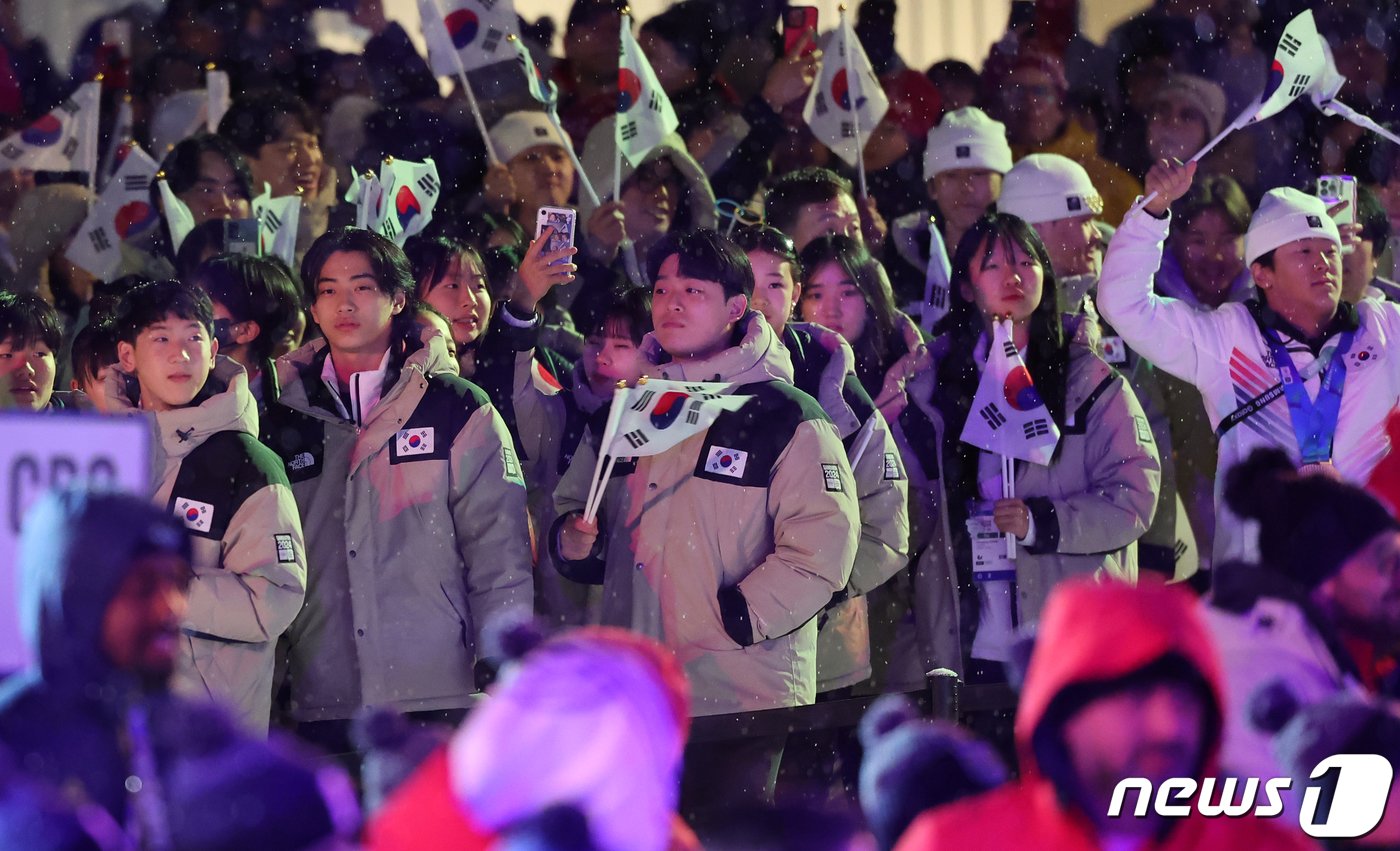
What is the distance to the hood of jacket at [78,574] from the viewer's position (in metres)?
2.48

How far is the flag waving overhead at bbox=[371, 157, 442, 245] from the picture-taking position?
6.47 m

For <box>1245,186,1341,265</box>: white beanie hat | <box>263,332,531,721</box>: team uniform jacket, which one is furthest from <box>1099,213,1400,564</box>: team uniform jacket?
<box>263,332,531,721</box>: team uniform jacket

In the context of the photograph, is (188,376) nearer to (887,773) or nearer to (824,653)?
(824,653)

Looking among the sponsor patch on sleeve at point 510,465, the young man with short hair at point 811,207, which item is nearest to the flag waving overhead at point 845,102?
the young man with short hair at point 811,207

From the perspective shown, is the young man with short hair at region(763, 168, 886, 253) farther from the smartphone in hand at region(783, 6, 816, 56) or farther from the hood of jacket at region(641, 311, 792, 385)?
the smartphone in hand at region(783, 6, 816, 56)

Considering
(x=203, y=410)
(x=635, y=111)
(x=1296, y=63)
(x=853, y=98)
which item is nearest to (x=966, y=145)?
(x=853, y=98)

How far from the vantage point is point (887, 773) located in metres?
2.74

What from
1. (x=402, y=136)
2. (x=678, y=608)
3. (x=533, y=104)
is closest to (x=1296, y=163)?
(x=533, y=104)

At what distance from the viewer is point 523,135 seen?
7.59 m

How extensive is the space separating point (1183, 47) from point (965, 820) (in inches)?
261

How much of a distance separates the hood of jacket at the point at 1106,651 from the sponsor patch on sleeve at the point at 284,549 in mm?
2631

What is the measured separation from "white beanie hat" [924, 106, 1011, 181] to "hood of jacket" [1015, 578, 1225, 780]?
4.91 meters

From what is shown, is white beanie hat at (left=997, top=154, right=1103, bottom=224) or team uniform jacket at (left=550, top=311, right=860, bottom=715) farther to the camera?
white beanie hat at (left=997, top=154, right=1103, bottom=224)

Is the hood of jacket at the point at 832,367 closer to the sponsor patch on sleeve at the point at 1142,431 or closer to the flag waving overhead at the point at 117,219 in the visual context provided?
the sponsor patch on sleeve at the point at 1142,431
